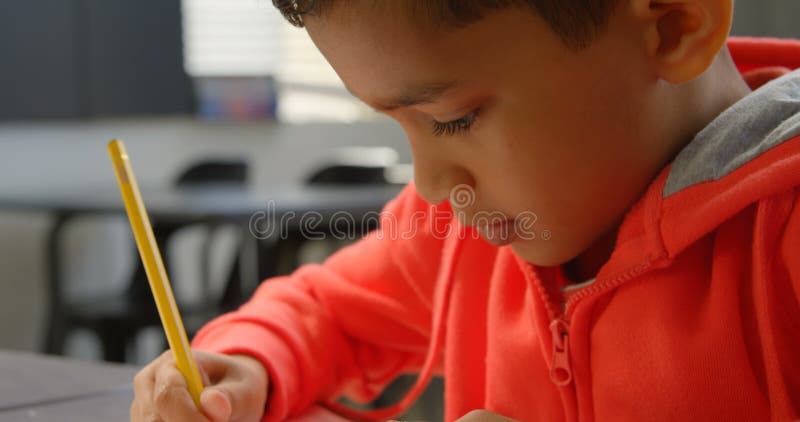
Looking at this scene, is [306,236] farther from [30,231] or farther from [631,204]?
[631,204]

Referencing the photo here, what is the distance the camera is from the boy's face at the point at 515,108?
56 cm

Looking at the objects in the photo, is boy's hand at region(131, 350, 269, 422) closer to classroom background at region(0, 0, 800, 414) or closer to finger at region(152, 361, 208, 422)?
finger at region(152, 361, 208, 422)

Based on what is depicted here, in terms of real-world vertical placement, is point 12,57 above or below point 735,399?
above

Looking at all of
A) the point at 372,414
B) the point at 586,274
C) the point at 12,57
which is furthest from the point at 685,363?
the point at 12,57

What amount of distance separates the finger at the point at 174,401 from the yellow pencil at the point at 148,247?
2 centimetres

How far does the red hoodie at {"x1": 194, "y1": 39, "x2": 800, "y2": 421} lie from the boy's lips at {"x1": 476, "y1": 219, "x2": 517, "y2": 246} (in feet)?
0.21

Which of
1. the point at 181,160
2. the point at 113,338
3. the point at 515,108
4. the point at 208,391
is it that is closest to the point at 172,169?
the point at 181,160

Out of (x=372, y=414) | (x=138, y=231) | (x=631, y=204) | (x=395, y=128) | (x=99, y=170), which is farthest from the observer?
(x=395, y=128)

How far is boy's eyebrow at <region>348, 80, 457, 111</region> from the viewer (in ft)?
1.84

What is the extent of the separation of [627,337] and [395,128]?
12.8 ft

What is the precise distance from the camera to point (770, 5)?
2.92 metres

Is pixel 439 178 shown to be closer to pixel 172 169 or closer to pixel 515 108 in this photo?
pixel 515 108

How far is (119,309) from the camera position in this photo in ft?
8.75

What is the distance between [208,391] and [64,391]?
197mm
